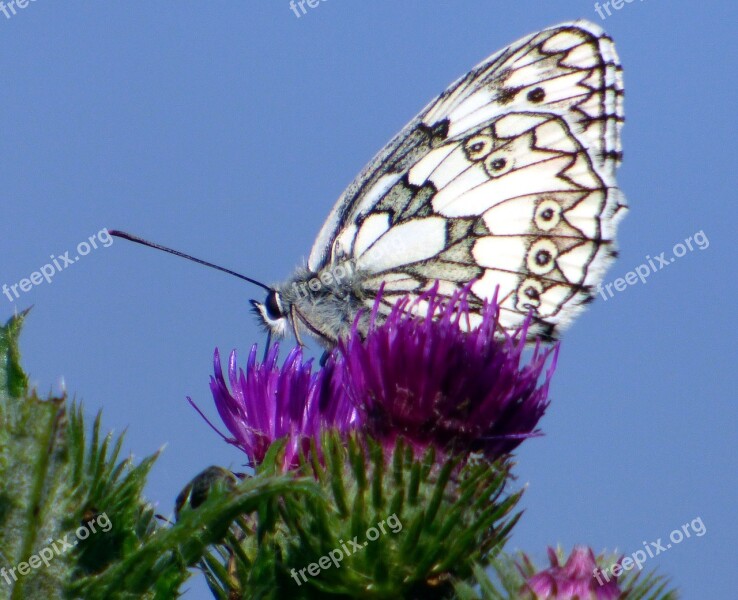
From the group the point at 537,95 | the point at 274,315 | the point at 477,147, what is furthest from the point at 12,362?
the point at 537,95

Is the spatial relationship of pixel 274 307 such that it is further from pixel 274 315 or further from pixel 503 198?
pixel 503 198

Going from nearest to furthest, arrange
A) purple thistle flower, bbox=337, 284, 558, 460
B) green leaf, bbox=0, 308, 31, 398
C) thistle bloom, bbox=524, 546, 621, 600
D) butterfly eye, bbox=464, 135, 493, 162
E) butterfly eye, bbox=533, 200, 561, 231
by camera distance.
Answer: green leaf, bbox=0, 308, 31, 398
thistle bloom, bbox=524, 546, 621, 600
purple thistle flower, bbox=337, 284, 558, 460
butterfly eye, bbox=533, 200, 561, 231
butterfly eye, bbox=464, 135, 493, 162

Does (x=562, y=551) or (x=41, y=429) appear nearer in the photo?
(x=41, y=429)

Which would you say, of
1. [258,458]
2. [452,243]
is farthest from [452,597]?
[452,243]

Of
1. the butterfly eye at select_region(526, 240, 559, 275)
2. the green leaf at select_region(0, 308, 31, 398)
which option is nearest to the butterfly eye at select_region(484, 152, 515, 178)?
the butterfly eye at select_region(526, 240, 559, 275)

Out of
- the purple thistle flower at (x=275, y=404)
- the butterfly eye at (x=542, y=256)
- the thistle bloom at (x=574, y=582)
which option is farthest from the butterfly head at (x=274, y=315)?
the thistle bloom at (x=574, y=582)

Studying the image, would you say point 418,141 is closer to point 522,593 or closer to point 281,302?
point 281,302

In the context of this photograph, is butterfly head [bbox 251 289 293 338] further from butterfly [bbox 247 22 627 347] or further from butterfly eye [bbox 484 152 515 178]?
butterfly eye [bbox 484 152 515 178]
